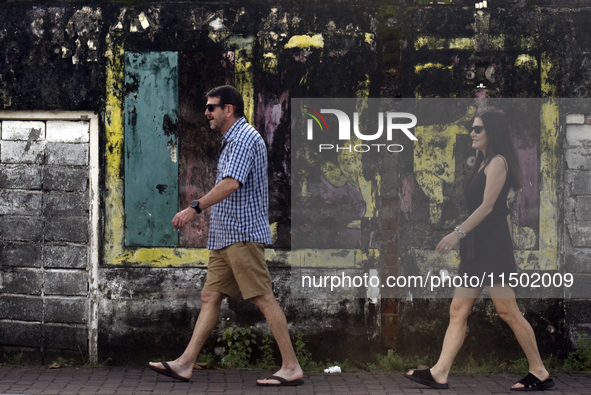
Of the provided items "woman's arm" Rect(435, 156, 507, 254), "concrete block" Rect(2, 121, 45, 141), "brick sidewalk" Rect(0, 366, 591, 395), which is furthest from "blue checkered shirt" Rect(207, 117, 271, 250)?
"concrete block" Rect(2, 121, 45, 141)

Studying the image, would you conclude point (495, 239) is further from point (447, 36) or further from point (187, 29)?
point (187, 29)

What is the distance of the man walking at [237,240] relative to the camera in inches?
213

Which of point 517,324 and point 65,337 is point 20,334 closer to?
point 65,337

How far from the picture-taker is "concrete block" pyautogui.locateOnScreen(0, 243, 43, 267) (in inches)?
254

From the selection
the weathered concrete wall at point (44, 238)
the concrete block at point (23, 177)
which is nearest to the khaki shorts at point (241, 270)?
the weathered concrete wall at point (44, 238)

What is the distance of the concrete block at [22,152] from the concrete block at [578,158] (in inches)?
187

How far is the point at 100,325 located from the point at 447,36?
4059mm

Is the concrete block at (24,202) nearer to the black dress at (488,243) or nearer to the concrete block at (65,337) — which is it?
the concrete block at (65,337)

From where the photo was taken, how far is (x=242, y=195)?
5.52m

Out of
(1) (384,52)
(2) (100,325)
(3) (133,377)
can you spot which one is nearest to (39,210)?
(2) (100,325)

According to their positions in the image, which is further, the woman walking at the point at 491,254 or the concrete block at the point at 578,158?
the concrete block at the point at 578,158

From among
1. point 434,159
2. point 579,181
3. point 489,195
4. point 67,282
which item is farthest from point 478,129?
point 67,282

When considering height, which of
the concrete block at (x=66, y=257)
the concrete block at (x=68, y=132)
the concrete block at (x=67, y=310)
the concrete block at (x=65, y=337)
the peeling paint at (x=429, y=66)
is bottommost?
the concrete block at (x=65, y=337)

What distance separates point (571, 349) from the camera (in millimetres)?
6348
